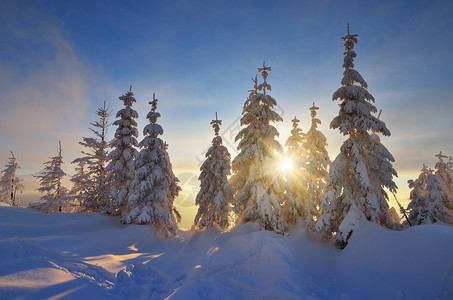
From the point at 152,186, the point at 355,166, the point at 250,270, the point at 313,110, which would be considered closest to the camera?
the point at 250,270

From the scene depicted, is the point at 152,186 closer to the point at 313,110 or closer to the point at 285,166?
the point at 285,166

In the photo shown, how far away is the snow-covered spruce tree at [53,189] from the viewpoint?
2517 centimetres

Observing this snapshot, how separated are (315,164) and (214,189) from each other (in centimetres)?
1055

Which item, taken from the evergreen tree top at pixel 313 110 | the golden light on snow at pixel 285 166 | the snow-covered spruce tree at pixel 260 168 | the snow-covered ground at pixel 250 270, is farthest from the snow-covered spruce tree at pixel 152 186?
the evergreen tree top at pixel 313 110

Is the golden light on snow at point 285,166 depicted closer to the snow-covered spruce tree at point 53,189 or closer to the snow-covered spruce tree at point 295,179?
the snow-covered spruce tree at point 295,179

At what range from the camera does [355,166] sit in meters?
12.9

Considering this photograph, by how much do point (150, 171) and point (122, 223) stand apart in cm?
534

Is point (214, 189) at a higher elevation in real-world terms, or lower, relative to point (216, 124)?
lower

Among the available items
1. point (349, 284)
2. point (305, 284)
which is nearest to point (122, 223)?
point (305, 284)

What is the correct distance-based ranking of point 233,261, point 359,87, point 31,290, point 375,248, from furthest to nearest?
1. point 359,87
2. point 233,261
3. point 375,248
4. point 31,290

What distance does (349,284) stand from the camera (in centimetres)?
852

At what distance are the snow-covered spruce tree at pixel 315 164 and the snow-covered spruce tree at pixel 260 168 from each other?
140 inches

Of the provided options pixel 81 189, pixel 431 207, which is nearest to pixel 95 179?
pixel 81 189

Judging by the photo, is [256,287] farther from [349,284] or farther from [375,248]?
[375,248]
